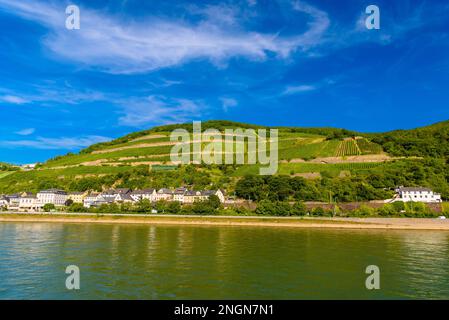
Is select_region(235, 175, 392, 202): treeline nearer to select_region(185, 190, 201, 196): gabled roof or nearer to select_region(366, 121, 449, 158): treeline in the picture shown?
select_region(185, 190, 201, 196): gabled roof

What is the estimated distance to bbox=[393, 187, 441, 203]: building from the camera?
215ft

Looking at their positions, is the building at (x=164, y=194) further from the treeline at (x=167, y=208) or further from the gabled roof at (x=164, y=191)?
the treeline at (x=167, y=208)

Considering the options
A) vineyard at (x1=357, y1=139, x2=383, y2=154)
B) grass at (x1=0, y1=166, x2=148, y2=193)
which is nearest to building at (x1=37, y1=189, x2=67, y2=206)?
grass at (x1=0, y1=166, x2=148, y2=193)

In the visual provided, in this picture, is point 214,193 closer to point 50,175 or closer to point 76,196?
point 76,196

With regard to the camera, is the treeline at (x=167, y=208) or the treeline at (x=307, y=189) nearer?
the treeline at (x=167, y=208)

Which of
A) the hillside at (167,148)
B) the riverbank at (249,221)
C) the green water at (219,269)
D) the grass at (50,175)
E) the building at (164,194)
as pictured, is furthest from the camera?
the grass at (50,175)

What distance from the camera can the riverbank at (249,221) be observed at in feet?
173

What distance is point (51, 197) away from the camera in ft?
282

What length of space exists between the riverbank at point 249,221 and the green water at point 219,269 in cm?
1893

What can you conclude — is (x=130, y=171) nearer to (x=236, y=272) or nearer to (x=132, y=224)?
(x=132, y=224)

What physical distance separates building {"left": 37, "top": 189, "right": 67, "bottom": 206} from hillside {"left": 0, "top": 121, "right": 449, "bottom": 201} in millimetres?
6095

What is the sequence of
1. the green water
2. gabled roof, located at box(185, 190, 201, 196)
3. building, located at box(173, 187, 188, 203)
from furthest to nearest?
building, located at box(173, 187, 188, 203) → gabled roof, located at box(185, 190, 201, 196) → the green water

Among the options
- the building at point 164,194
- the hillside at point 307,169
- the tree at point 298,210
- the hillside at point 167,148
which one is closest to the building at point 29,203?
the hillside at point 307,169

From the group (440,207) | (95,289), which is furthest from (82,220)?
(440,207)
